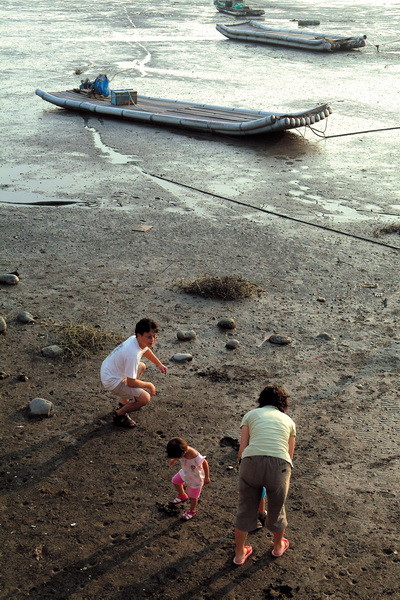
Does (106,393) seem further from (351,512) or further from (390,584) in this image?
(390,584)

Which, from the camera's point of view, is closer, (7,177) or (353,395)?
(353,395)

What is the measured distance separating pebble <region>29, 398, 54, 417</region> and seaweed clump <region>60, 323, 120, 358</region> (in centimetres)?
100

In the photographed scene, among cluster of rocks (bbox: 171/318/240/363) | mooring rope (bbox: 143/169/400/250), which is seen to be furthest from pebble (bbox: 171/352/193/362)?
mooring rope (bbox: 143/169/400/250)

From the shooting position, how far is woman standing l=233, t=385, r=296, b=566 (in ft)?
15.2

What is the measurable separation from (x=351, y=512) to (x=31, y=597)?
2.23 m

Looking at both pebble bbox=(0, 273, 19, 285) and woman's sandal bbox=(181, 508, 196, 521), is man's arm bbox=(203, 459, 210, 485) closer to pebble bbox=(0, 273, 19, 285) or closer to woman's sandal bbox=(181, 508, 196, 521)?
woman's sandal bbox=(181, 508, 196, 521)

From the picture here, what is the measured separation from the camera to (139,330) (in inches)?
238

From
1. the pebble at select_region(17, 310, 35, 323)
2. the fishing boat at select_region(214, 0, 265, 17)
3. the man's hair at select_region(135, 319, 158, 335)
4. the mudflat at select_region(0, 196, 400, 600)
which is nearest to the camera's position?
the mudflat at select_region(0, 196, 400, 600)

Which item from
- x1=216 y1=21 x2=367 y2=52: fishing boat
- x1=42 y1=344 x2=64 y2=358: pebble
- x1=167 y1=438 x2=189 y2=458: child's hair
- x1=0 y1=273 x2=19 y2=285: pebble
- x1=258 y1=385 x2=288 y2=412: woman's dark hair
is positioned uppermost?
x1=258 y1=385 x2=288 y2=412: woman's dark hair

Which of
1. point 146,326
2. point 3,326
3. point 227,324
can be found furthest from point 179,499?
point 3,326

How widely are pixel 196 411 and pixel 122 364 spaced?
2.61ft

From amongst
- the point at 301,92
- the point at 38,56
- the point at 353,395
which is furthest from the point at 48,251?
the point at 38,56

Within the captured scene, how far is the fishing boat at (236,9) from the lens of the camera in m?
37.9

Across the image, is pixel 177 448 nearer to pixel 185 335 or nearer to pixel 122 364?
pixel 122 364
